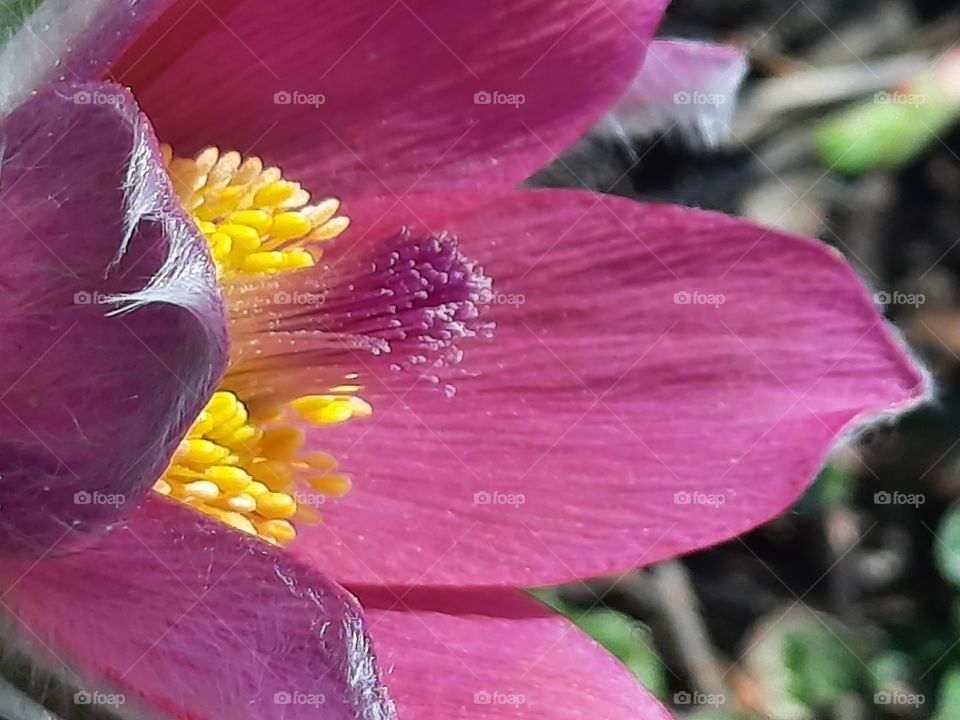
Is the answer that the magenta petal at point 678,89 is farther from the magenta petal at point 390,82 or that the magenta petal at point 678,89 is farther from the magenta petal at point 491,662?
the magenta petal at point 491,662

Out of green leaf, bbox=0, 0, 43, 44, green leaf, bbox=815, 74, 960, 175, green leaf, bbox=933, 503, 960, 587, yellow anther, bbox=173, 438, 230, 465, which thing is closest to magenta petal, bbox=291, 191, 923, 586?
yellow anther, bbox=173, 438, 230, 465

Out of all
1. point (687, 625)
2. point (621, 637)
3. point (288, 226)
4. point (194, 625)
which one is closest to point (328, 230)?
point (288, 226)

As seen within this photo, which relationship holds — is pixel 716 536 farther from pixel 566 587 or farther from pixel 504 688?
pixel 566 587

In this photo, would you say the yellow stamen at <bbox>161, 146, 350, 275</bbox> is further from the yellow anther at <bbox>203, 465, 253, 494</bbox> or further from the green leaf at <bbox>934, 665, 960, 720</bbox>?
the green leaf at <bbox>934, 665, 960, 720</bbox>

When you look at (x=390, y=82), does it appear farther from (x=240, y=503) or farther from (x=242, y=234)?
(x=240, y=503)

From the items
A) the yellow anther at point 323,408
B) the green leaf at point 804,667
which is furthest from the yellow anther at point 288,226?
the green leaf at point 804,667
